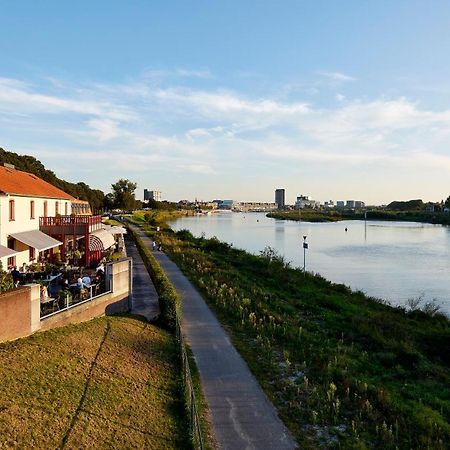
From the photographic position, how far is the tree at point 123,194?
308ft

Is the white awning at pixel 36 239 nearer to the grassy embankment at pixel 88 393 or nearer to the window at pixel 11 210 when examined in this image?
the window at pixel 11 210

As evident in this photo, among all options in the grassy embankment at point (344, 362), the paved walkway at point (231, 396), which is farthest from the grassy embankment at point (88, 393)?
the grassy embankment at point (344, 362)

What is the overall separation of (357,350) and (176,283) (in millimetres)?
11572

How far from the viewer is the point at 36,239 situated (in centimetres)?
2108

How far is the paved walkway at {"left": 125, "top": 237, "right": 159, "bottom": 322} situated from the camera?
1742 centimetres

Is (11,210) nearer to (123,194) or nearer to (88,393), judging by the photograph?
(88,393)

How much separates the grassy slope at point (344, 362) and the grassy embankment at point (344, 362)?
0.03m

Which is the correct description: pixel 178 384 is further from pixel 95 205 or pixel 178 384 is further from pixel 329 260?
pixel 95 205

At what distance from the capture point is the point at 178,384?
10.6 meters

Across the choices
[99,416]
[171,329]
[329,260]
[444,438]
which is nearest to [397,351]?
[444,438]

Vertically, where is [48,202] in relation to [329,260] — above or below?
above

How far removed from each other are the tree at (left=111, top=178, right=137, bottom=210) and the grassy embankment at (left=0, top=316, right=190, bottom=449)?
83118mm

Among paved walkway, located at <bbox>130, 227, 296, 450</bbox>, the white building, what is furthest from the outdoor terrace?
paved walkway, located at <bbox>130, 227, 296, 450</bbox>

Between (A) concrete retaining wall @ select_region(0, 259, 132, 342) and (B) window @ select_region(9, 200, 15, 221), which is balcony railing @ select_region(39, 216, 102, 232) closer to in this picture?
(B) window @ select_region(9, 200, 15, 221)
